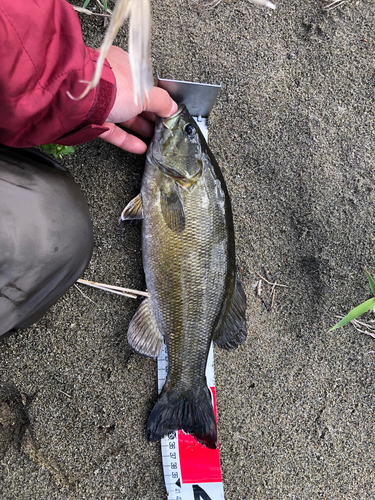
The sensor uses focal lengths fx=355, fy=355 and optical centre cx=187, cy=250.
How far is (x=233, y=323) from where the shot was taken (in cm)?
188

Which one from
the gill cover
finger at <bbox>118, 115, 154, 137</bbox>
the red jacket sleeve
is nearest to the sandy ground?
finger at <bbox>118, 115, 154, 137</bbox>

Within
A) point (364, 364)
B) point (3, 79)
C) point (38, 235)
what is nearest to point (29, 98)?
point (3, 79)

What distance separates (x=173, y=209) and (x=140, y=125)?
514 millimetres

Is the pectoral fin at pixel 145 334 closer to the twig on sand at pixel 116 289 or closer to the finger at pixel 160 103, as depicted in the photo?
the twig on sand at pixel 116 289

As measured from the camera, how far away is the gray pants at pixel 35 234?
1.46 meters

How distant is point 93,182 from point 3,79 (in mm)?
741

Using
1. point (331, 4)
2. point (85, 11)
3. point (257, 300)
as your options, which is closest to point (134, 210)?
point (257, 300)

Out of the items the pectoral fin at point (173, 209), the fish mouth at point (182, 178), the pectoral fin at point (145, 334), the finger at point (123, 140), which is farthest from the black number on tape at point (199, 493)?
the finger at point (123, 140)

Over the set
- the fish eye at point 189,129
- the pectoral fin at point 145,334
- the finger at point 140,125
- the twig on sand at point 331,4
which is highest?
the twig on sand at point 331,4

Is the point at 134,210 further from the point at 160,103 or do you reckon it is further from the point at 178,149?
the point at 160,103

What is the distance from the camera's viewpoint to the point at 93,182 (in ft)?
6.36

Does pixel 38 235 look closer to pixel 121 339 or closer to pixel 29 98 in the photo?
pixel 29 98

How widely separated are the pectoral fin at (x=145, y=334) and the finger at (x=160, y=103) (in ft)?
3.14

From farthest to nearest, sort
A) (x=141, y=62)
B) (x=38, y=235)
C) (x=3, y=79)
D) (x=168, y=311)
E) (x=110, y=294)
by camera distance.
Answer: (x=110, y=294) < (x=168, y=311) < (x=38, y=235) < (x=3, y=79) < (x=141, y=62)
